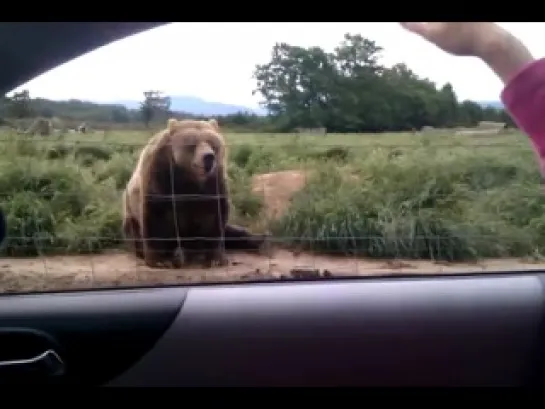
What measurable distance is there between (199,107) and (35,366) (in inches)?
27.1

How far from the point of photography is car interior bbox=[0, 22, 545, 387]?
2238 mm

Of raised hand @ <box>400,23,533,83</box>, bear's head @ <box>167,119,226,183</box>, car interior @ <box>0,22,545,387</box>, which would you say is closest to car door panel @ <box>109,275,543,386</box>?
car interior @ <box>0,22,545,387</box>

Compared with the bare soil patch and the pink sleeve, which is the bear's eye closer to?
the bare soil patch

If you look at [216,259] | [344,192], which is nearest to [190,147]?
[216,259]

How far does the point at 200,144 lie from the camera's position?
226 centimetres

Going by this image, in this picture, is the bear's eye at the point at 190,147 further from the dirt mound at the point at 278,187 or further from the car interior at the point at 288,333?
the car interior at the point at 288,333

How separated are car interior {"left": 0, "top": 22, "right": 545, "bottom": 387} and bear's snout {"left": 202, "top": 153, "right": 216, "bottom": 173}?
281 mm

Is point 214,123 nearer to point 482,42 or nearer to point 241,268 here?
point 241,268

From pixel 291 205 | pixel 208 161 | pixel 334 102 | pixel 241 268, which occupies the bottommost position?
pixel 241 268

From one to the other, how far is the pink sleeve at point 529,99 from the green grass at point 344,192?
0.06 metres

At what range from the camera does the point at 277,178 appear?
2254 mm
